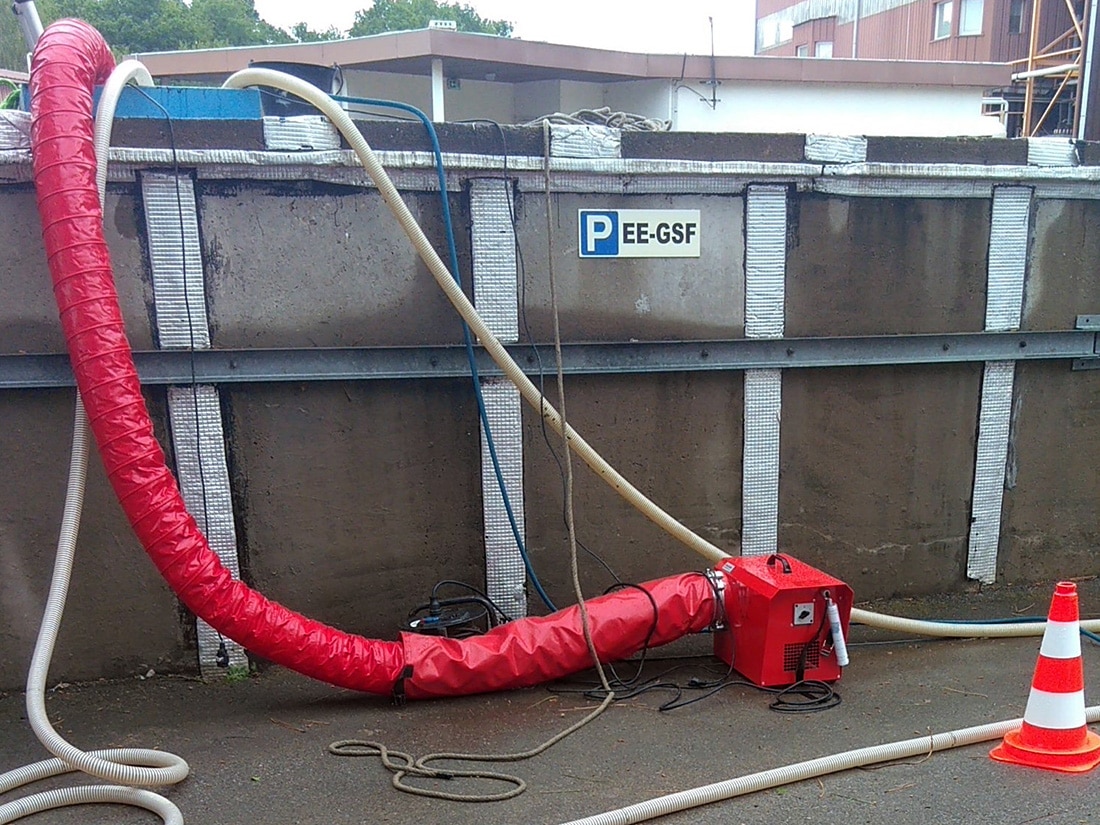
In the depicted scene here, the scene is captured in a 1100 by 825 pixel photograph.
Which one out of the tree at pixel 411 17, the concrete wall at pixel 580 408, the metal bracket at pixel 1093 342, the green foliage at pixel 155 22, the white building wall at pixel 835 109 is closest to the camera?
the concrete wall at pixel 580 408

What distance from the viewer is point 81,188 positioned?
3.43m

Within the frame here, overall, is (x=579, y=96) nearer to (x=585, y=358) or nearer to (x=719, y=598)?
(x=585, y=358)

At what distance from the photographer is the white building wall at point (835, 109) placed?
583 inches

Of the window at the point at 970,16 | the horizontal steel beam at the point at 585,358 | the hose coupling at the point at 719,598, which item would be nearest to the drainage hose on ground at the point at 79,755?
the horizontal steel beam at the point at 585,358

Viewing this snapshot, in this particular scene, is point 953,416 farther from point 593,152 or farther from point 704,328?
point 593,152

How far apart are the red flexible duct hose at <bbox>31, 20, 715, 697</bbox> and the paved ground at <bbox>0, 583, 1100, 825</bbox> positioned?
35 cm

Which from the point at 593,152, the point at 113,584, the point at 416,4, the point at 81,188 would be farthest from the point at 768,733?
the point at 416,4

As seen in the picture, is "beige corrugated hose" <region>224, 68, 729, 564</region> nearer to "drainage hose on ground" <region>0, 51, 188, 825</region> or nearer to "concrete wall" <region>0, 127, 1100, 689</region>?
"concrete wall" <region>0, 127, 1100, 689</region>

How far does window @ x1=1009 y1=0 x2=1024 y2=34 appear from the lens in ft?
77.1

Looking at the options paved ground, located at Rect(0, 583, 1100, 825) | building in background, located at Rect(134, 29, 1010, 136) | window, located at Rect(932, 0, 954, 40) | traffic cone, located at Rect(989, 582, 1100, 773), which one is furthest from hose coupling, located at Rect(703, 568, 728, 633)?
window, located at Rect(932, 0, 954, 40)

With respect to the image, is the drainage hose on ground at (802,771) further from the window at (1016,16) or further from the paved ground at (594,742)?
the window at (1016,16)

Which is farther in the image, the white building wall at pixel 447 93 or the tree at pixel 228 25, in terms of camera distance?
the tree at pixel 228 25

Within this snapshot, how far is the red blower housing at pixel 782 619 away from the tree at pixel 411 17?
45176 millimetres

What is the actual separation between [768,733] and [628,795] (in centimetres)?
84
